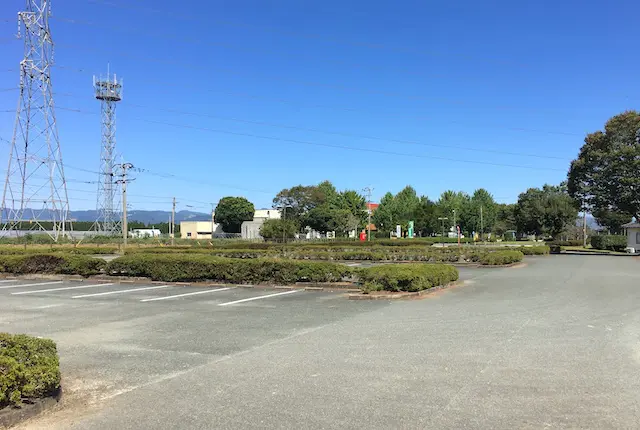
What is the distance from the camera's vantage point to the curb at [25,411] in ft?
13.5

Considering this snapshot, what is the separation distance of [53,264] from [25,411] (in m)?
16.4

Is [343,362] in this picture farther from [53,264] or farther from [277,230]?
[277,230]

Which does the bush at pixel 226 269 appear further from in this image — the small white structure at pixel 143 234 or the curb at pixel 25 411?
the small white structure at pixel 143 234

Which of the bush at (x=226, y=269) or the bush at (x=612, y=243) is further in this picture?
the bush at (x=612, y=243)

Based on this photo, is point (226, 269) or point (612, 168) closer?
point (226, 269)

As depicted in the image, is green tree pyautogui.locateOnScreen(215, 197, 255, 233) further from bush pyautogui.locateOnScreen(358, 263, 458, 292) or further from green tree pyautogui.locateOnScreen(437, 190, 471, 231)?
bush pyautogui.locateOnScreen(358, 263, 458, 292)

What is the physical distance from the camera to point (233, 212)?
4129 inches

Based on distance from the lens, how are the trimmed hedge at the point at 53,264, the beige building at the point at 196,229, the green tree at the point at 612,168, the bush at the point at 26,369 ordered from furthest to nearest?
the beige building at the point at 196,229, the green tree at the point at 612,168, the trimmed hedge at the point at 53,264, the bush at the point at 26,369

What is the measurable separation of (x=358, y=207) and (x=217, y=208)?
3422 centimetres

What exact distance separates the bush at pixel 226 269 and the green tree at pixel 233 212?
87.7 m

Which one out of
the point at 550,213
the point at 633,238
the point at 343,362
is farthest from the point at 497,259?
the point at 550,213

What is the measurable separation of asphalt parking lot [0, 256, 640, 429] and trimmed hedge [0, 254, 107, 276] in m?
6.12

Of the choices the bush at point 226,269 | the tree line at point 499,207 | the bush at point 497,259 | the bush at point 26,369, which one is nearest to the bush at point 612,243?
the tree line at point 499,207

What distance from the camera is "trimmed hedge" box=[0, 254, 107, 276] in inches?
714
